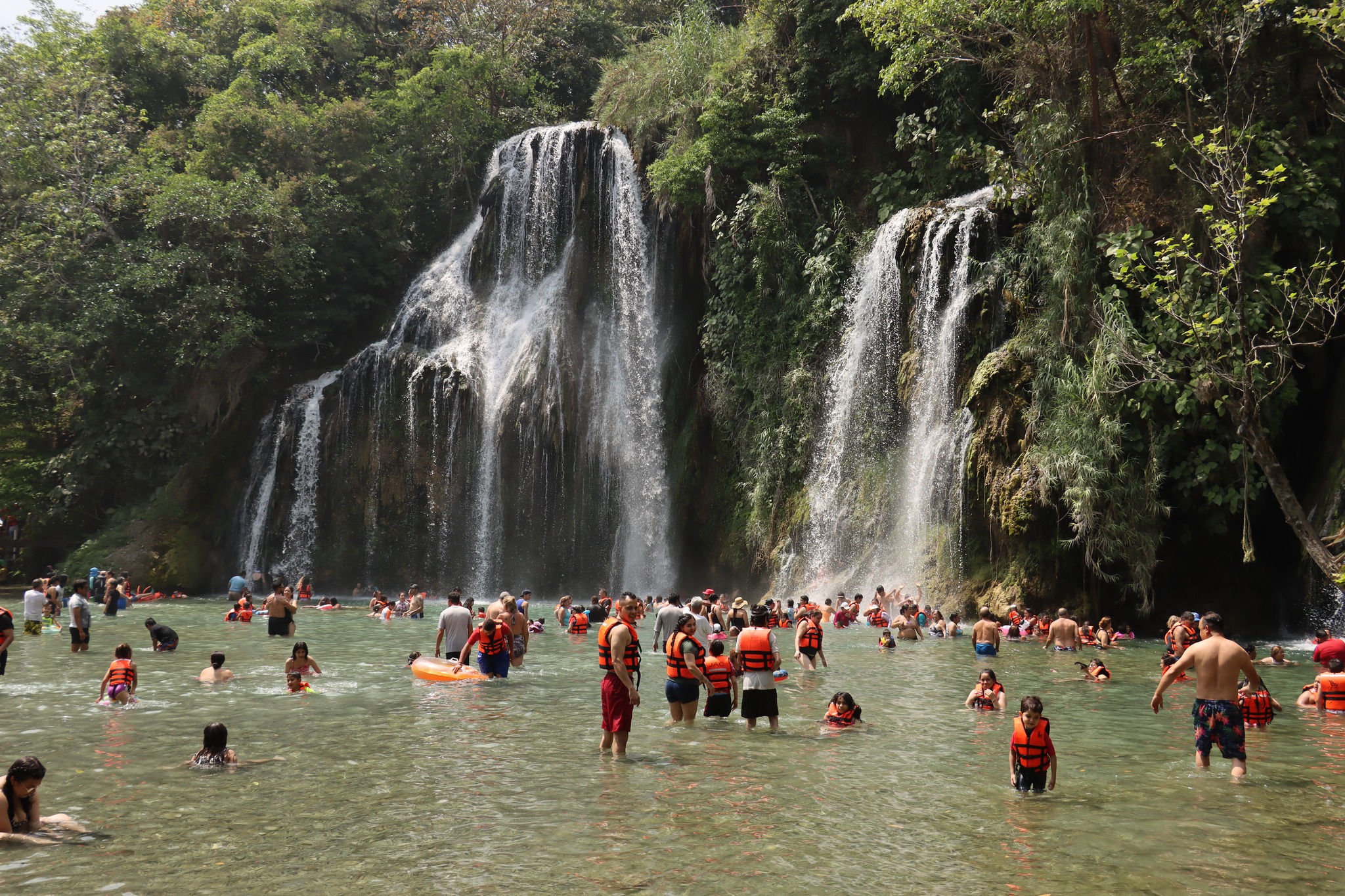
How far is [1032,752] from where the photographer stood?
8.28 m

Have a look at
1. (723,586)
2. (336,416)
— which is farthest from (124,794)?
(336,416)

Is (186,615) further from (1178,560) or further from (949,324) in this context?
(1178,560)

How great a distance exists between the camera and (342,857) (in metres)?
6.60

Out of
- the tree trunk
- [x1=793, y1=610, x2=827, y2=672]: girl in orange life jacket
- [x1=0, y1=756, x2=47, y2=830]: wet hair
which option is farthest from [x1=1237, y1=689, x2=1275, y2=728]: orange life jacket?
[x1=0, y1=756, x2=47, y2=830]: wet hair

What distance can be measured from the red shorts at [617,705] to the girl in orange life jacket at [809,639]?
21.8 ft

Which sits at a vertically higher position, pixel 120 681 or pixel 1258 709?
pixel 120 681

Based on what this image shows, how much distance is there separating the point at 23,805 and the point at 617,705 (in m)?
4.93

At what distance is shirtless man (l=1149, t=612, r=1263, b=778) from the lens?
9055mm

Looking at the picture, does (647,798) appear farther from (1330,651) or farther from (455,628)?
(1330,651)

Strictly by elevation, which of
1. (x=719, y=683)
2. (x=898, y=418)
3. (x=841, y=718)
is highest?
(x=898, y=418)

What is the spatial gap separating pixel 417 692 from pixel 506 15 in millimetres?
38676

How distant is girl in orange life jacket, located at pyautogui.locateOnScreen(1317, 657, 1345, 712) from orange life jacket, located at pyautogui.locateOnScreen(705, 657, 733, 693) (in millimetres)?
7932

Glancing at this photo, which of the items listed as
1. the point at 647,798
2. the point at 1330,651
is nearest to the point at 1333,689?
the point at 1330,651

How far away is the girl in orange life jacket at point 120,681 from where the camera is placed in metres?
12.3
